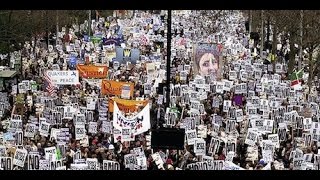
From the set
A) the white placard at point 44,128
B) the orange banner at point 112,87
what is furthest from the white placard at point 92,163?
the orange banner at point 112,87

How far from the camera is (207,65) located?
74.8 ft

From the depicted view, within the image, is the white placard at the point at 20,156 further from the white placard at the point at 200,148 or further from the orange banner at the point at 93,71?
the orange banner at the point at 93,71

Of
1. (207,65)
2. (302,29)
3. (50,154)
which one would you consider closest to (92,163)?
(50,154)

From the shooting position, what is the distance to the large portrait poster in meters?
22.6

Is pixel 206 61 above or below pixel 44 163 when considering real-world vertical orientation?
above

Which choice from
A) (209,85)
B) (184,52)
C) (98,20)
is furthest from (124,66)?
(98,20)

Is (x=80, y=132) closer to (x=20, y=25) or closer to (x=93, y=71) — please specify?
(x=93, y=71)

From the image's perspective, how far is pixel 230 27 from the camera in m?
54.3

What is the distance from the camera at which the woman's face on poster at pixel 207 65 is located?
74.0 ft

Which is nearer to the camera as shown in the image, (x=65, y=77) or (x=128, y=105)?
(x=128, y=105)

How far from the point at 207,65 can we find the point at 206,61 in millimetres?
159

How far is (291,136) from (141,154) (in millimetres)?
4456
